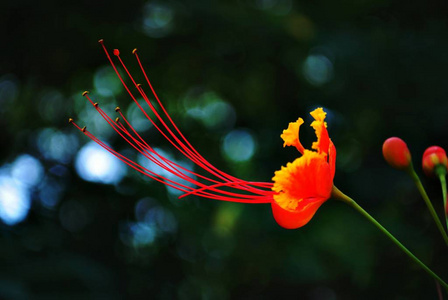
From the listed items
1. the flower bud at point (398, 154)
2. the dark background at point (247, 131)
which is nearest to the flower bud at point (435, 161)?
the flower bud at point (398, 154)

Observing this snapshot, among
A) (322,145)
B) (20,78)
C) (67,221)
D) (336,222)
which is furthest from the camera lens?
(67,221)

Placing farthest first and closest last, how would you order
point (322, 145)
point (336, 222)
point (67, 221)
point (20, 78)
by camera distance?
point (67, 221) < point (20, 78) < point (336, 222) < point (322, 145)

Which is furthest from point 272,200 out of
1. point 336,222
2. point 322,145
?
point 336,222

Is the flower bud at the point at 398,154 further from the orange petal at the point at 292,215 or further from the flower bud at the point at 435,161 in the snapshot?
the orange petal at the point at 292,215

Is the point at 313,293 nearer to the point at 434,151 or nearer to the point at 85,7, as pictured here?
the point at 85,7

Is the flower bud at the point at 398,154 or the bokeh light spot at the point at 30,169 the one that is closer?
the flower bud at the point at 398,154

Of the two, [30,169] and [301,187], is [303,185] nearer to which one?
[301,187]
